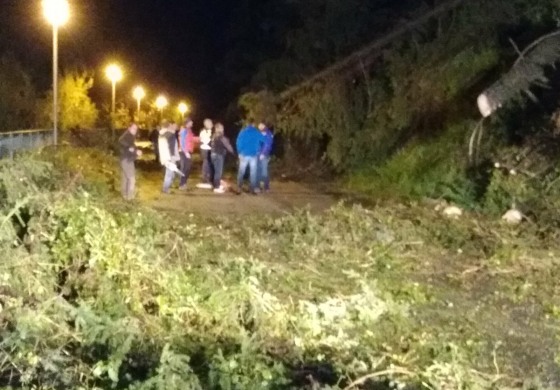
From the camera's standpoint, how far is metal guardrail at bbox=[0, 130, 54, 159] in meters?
19.7

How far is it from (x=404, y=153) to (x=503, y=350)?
12795 mm

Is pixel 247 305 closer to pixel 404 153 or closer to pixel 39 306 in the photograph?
pixel 39 306

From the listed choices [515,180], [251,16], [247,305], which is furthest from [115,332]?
[251,16]

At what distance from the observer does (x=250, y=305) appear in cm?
939

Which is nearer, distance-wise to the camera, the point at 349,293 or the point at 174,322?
the point at 174,322

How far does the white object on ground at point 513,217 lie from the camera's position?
14.9 metres

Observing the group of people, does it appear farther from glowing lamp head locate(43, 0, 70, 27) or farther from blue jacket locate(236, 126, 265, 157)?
glowing lamp head locate(43, 0, 70, 27)

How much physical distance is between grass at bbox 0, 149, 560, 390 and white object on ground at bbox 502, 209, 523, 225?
143 cm

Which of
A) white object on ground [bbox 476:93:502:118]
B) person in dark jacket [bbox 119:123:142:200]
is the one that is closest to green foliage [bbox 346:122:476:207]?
white object on ground [bbox 476:93:502:118]

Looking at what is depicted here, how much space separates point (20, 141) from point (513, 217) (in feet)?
36.5

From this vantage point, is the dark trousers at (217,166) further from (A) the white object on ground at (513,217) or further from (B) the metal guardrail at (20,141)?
(A) the white object on ground at (513,217)

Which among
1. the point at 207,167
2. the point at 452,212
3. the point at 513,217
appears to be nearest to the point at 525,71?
the point at 452,212

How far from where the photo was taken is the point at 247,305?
942 centimetres

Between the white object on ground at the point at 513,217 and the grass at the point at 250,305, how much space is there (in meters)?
1.43
